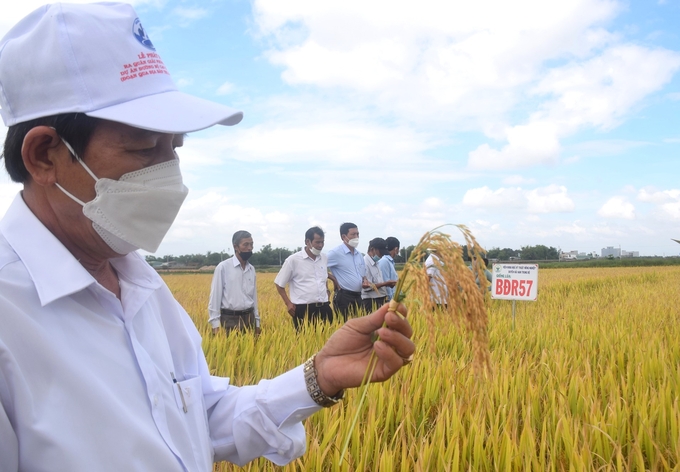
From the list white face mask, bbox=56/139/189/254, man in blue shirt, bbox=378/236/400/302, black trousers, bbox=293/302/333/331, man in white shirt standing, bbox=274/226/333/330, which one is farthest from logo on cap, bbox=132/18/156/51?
man in blue shirt, bbox=378/236/400/302

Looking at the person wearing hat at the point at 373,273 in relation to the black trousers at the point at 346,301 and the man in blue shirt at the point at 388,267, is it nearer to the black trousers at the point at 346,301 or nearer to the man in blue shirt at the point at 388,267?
the man in blue shirt at the point at 388,267

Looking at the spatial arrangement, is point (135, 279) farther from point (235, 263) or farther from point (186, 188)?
point (235, 263)

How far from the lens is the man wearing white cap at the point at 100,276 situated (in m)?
0.95

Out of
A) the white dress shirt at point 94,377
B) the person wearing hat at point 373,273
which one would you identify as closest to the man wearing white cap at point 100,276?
the white dress shirt at point 94,377

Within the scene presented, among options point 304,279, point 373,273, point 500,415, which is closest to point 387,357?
point 500,415

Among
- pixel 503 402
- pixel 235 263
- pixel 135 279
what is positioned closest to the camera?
pixel 135 279

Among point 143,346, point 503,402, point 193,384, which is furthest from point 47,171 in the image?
point 503,402

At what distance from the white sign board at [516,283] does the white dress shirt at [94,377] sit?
563 cm

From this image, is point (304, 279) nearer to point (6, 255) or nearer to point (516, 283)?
point (516, 283)

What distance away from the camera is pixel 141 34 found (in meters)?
1.25

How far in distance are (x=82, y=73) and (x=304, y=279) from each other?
5.72 meters

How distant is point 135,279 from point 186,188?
0.92ft

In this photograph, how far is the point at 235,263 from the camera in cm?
625

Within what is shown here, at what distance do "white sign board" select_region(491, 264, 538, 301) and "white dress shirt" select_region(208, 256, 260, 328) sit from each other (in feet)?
10.1
